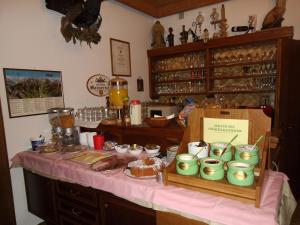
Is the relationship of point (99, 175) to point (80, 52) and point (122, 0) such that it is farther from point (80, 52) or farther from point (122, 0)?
point (122, 0)

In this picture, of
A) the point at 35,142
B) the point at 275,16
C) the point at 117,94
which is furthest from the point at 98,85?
the point at 275,16

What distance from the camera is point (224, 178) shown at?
1060 mm

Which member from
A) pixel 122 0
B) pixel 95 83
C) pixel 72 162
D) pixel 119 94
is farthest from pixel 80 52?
pixel 72 162

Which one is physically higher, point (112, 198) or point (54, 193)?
point (112, 198)

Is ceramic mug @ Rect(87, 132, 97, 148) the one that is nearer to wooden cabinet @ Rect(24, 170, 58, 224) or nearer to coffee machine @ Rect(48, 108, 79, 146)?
coffee machine @ Rect(48, 108, 79, 146)

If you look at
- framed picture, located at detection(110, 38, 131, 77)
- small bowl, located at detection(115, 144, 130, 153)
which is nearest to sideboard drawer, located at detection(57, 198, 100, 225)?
small bowl, located at detection(115, 144, 130, 153)

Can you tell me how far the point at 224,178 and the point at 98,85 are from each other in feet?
7.08

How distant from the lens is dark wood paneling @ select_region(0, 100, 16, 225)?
190 cm

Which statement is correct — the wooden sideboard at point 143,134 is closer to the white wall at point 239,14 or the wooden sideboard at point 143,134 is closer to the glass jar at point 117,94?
the glass jar at point 117,94

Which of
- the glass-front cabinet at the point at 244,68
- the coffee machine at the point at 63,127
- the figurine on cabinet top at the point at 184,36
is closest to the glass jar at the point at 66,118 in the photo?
the coffee machine at the point at 63,127

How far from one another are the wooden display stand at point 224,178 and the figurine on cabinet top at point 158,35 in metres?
2.53

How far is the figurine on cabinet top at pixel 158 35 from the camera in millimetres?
3551

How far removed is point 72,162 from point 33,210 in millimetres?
902

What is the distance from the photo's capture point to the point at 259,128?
114cm
